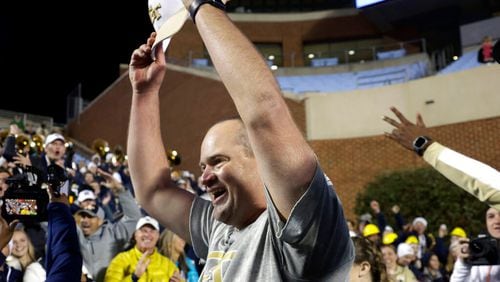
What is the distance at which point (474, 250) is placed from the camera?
9.05ft

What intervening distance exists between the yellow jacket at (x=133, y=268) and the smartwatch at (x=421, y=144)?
3.21m

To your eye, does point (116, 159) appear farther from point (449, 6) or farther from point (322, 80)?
point (449, 6)

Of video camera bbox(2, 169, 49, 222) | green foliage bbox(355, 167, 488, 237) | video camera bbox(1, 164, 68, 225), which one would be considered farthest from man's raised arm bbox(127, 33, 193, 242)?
green foliage bbox(355, 167, 488, 237)

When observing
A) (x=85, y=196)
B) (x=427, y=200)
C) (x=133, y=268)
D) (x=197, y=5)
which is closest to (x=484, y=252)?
(x=197, y=5)

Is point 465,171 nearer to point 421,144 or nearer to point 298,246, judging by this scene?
point 421,144

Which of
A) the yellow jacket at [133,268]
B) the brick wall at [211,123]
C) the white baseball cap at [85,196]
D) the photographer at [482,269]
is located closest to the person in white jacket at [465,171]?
Answer: the photographer at [482,269]

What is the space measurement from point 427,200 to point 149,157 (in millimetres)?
14482

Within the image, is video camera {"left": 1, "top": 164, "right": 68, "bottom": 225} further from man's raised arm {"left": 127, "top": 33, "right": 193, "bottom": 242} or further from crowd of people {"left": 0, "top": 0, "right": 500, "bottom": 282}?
man's raised arm {"left": 127, "top": 33, "right": 193, "bottom": 242}

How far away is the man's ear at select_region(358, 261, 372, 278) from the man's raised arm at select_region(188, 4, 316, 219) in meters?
1.50

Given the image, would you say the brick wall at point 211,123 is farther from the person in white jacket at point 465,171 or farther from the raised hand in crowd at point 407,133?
the person in white jacket at point 465,171

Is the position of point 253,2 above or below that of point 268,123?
above

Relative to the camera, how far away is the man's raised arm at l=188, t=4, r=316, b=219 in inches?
51.6

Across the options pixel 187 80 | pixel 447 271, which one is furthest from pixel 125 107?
pixel 447 271

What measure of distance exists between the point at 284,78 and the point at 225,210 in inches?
963
